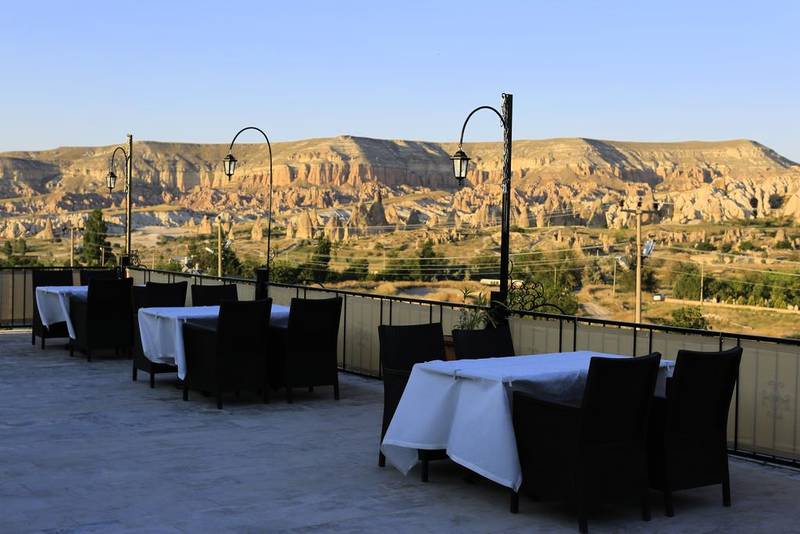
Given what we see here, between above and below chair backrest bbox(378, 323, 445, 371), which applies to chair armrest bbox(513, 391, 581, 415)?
below

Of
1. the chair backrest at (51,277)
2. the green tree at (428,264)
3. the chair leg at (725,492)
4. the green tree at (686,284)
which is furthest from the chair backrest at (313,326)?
the green tree at (428,264)

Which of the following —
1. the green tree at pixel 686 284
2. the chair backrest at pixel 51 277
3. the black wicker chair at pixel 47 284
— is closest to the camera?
the black wicker chair at pixel 47 284

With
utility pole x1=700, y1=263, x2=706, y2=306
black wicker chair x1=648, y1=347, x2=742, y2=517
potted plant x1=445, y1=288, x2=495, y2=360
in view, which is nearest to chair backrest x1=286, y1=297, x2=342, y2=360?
potted plant x1=445, y1=288, x2=495, y2=360

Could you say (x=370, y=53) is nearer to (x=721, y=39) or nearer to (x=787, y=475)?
(x=721, y=39)

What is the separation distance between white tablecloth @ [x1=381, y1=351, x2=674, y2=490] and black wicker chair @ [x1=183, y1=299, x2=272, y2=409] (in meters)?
2.83

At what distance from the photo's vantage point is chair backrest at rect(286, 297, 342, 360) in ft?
28.6

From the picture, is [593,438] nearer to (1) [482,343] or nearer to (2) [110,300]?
(1) [482,343]

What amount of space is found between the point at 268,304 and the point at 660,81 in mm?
124237

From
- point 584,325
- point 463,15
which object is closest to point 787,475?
point 584,325

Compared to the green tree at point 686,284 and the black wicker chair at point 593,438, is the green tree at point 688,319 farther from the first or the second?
the black wicker chair at point 593,438

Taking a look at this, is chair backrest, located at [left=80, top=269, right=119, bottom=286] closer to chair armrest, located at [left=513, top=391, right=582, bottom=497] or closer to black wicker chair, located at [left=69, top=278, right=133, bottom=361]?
black wicker chair, located at [left=69, top=278, right=133, bottom=361]

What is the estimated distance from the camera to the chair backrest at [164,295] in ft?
36.8

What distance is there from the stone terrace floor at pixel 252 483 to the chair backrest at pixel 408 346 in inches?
27.2

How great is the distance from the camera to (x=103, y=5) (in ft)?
188
